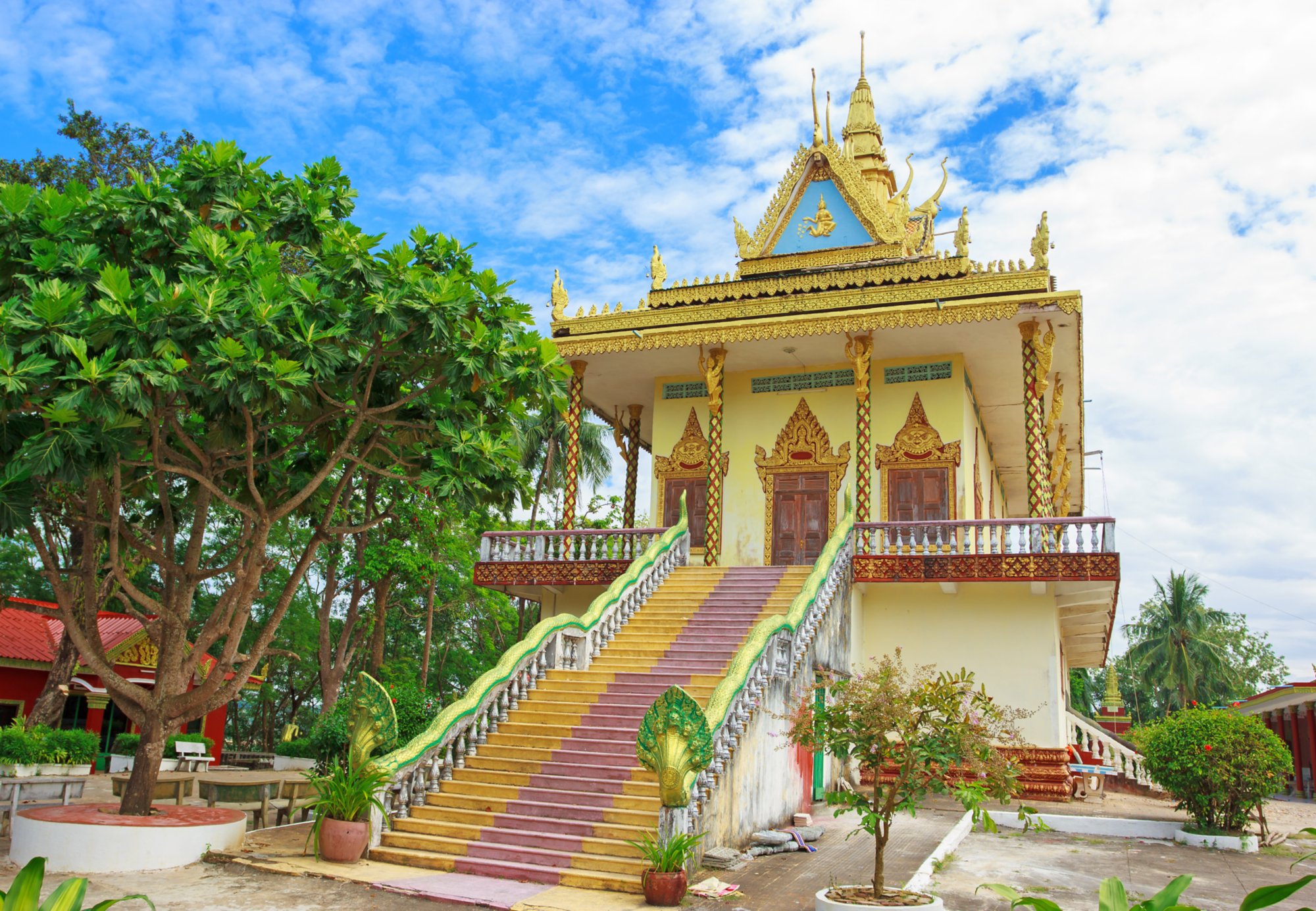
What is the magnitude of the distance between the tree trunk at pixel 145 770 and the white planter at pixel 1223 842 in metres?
9.69

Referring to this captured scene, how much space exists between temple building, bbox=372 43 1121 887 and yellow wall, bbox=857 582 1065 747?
3cm

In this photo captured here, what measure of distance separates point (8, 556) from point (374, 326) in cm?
2291

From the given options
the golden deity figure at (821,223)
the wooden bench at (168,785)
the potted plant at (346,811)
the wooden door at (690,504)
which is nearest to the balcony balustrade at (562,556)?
the wooden door at (690,504)

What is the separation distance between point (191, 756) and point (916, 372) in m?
13.9

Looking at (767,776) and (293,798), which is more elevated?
(767,776)

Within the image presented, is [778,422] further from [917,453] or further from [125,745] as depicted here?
[125,745]

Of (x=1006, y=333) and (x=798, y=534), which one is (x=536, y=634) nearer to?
(x=798, y=534)

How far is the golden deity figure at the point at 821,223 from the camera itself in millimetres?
18078

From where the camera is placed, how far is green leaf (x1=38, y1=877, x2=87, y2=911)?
10.3 feet

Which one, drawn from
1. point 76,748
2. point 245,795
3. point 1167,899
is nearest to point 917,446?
point 245,795

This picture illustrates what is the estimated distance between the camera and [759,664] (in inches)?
388

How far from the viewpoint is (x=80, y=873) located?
7.46 meters

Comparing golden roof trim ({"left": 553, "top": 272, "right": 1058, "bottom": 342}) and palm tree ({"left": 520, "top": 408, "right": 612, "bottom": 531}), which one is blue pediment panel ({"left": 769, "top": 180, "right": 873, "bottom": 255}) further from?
palm tree ({"left": 520, "top": 408, "right": 612, "bottom": 531})

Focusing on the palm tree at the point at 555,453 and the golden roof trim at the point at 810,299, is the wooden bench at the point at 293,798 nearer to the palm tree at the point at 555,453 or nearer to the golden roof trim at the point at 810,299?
the golden roof trim at the point at 810,299
